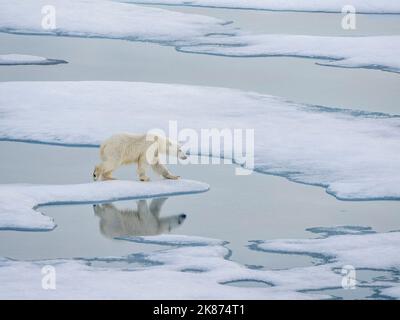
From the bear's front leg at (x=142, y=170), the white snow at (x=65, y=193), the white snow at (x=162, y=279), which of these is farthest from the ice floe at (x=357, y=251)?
the bear's front leg at (x=142, y=170)

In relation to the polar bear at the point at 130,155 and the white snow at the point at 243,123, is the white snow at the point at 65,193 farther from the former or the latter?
the white snow at the point at 243,123

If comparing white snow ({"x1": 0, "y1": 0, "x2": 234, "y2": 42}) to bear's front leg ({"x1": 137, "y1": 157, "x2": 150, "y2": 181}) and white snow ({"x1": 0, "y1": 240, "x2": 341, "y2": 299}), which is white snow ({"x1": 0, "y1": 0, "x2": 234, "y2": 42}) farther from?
white snow ({"x1": 0, "y1": 240, "x2": 341, "y2": 299})

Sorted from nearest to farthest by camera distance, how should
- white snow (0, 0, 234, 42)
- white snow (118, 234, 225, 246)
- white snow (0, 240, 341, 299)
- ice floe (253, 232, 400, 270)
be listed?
1. white snow (0, 240, 341, 299)
2. ice floe (253, 232, 400, 270)
3. white snow (118, 234, 225, 246)
4. white snow (0, 0, 234, 42)

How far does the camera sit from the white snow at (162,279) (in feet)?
18.0

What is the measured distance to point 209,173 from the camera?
7.49 meters

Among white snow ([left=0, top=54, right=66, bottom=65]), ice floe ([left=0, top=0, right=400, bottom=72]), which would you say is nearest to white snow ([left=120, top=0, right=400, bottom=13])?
ice floe ([left=0, top=0, right=400, bottom=72])

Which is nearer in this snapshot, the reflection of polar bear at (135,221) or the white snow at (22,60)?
the reflection of polar bear at (135,221)

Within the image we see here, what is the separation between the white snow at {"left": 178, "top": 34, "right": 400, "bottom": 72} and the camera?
11.1 m

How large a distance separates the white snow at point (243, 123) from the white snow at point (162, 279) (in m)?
1.34

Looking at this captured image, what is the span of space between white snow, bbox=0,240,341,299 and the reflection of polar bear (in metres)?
0.39

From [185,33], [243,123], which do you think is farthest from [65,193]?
[185,33]

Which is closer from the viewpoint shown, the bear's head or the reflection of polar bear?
the reflection of polar bear

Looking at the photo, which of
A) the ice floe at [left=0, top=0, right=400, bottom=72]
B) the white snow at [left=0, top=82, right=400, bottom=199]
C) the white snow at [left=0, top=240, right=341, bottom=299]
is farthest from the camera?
the ice floe at [left=0, top=0, right=400, bottom=72]
